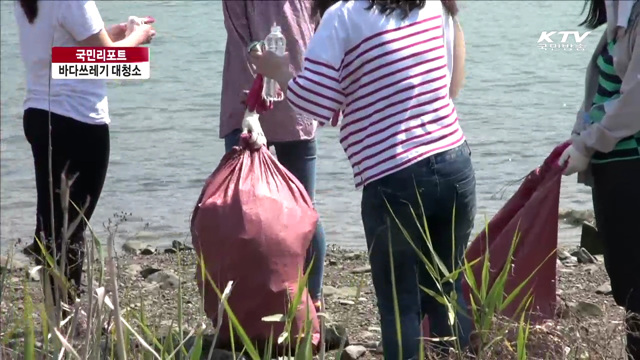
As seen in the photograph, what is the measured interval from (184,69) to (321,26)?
8316mm

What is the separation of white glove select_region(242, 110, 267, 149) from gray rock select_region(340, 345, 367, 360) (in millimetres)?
763

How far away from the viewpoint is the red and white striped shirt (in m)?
3.26

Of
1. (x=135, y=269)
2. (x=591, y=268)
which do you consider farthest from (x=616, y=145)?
(x=135, y=269)

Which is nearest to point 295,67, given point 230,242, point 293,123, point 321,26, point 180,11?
point 293,123

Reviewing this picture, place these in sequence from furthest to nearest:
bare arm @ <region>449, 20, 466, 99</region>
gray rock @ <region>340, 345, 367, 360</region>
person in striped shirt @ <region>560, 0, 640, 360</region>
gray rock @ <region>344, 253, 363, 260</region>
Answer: gray rock @ <region>344, 253, 363, 260</region> < gray rock @ <region>340, 345, 367, 360</region> < bare arm @ <region>449, 20, 466, 99</region> < person in striped shirt @ <region>560, 0, 640, 360</region>

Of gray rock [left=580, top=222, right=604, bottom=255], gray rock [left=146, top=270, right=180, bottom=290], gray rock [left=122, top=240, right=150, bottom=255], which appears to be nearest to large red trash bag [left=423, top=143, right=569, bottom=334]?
gray rock [left=146, top=270, right=180, bottom=290]

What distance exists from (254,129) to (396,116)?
3.11ft

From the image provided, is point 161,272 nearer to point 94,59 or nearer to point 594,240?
point 94,59

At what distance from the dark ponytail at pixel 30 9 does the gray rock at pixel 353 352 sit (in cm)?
161

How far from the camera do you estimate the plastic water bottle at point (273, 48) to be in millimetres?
4052

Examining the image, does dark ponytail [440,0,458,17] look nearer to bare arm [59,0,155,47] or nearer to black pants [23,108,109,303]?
bare arm [59,0,155,47]

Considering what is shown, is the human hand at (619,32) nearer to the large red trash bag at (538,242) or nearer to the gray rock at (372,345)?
the large red trash bag at (538,242)

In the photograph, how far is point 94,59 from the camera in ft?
14.7
